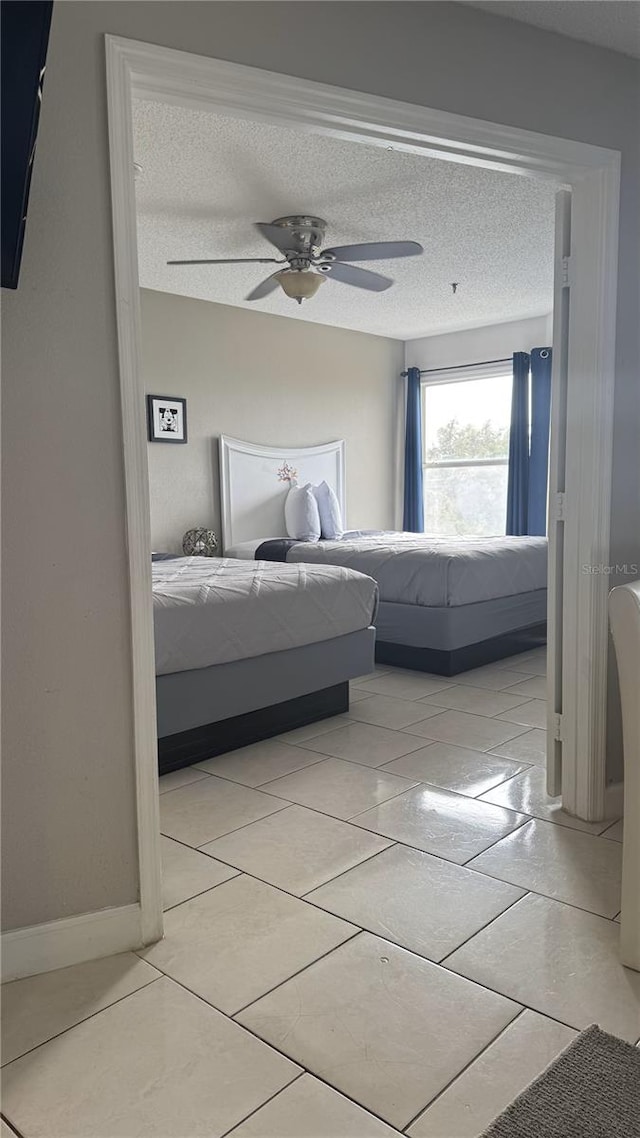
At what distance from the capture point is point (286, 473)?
21.5 ft

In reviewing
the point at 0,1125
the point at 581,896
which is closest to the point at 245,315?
the point at 581,896

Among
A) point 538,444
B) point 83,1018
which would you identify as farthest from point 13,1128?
point 538,444

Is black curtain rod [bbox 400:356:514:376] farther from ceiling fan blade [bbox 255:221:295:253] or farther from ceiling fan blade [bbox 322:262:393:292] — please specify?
ceiling fan blade [bbox 255:221:295:253]

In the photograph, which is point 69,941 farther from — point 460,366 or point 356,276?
point 460,366

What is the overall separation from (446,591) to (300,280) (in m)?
1.91

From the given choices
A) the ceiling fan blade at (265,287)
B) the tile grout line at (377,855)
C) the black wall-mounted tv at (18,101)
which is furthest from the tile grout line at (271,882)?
the ceiling fan blade at (265,287)

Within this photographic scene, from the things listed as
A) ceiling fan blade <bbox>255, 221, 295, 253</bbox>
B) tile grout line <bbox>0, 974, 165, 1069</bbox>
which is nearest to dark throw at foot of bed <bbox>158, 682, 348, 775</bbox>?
tile grout line <bbox>0, 974, 165, 1069</bbox>

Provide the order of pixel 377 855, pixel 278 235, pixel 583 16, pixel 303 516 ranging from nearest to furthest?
1. pixel 583 16
2. pixel 377 855
3. pixel 278 235
4. pixel 303 516

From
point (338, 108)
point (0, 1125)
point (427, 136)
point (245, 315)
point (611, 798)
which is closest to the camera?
point (0, 1125)

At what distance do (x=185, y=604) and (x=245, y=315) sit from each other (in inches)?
150

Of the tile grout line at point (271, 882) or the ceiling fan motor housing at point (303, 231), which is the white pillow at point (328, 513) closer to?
the ceiling fan motor housing at point (303, 231)

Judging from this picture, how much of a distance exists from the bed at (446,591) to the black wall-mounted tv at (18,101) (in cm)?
328

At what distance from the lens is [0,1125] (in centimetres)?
143

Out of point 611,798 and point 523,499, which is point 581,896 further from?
point 523,499
